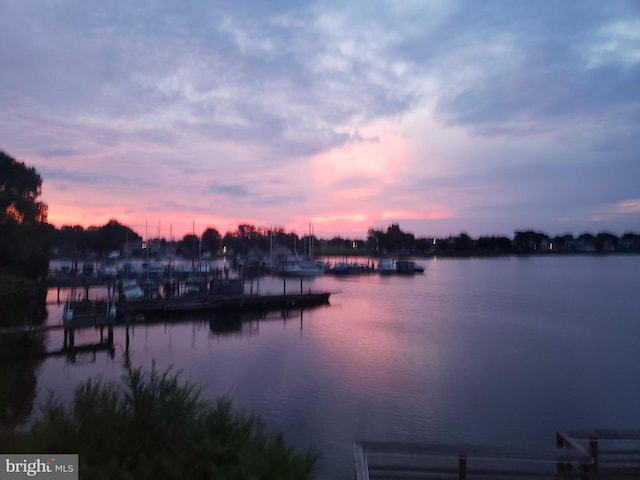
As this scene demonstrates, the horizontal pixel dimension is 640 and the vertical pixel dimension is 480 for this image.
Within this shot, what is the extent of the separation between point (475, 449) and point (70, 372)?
1751 centimetres

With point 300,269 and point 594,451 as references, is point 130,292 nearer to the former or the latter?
point 594,451

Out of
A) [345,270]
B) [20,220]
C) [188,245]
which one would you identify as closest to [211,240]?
[188,245]

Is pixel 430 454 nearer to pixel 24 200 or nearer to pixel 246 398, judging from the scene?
pixel 246 398

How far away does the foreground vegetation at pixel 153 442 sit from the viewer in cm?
559

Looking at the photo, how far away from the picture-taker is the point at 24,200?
3888 cm

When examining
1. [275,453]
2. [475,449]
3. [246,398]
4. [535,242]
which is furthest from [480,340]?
[535,242]

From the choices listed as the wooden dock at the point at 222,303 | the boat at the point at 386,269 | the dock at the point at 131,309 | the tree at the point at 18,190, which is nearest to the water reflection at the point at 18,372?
the dock at the point at 131,309

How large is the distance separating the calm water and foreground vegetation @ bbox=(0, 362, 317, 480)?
5.37 meters

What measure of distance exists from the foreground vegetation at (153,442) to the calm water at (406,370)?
5.37 m

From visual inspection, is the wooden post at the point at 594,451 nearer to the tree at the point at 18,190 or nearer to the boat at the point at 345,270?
the tree at the point at 18,190

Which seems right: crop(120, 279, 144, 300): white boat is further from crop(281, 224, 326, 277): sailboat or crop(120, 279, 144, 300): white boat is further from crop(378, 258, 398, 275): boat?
crop(378, 258, 398, 275): boat

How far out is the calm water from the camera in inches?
578

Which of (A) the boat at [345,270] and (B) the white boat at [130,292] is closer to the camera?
(B) the white boat at [130,292]

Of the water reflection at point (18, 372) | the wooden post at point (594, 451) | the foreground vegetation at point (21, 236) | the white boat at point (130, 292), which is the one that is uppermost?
the foreground vegetation at point (21, 236)
